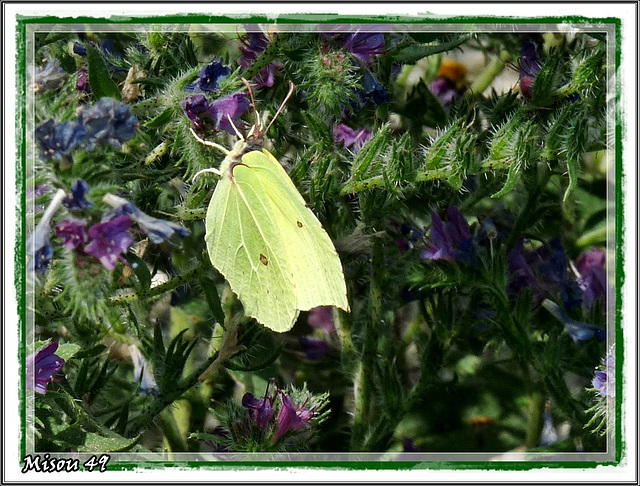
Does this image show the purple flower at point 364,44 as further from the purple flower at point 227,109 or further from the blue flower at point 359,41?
the purple flower at point 227,109

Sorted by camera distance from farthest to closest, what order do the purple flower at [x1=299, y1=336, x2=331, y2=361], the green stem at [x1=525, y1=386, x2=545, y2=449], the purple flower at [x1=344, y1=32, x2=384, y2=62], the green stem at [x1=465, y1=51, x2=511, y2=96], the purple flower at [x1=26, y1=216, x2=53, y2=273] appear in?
the green stem at [x1=465, y1=51, x2=511, y2=96] < the purple flower at [x1=299, y1=336, x2=331, y2=361] < the green stem at [x1=525, y1=386, x2=545, y2=449] < the purple flower at [x1=344, y1=32, x2=384, y2=62] < the purple flower at [x1=26, y1=216, x2=53, y2=273]

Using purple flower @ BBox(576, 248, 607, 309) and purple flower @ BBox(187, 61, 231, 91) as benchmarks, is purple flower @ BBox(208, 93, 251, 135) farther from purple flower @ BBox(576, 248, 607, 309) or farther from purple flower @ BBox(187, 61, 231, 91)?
purple flower @ BBox(576, 248, 607, 309)

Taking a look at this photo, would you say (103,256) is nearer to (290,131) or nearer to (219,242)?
(219,242)

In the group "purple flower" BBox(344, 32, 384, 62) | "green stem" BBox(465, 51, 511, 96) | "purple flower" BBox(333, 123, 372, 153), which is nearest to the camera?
"purple flower" BBox(344, 32, 384, 62)

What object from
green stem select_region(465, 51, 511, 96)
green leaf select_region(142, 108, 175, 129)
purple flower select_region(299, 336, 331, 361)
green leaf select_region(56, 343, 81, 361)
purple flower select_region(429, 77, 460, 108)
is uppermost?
green stem select_region(465, 51, 511, 96)

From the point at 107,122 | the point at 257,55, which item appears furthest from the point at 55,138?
the point at 257,55

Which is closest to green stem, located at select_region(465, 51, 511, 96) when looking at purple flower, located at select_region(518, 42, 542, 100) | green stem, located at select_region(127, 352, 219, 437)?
purple flower, located at select_region(518, 42, 542, 100)

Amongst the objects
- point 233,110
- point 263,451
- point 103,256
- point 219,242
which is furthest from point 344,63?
point 263,451

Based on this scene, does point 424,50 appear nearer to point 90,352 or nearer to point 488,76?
point 488,76
